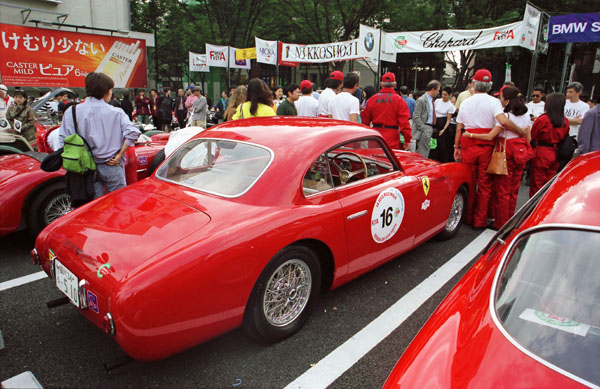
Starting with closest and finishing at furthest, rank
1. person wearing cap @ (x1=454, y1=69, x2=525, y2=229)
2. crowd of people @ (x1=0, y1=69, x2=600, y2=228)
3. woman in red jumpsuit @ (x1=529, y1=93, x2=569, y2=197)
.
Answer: person wearing cap @ (x1=454, y1=69, x2=525, y2=229) → crowd of people @ (x1=0, y1=69, x2=600, y2=228) → woman in red jumpsuit @ (x1=529, y1=93, x2=569, y2=197)

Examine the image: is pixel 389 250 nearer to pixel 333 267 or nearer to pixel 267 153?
pixel 333 267

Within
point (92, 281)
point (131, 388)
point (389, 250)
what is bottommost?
point (131, 388)

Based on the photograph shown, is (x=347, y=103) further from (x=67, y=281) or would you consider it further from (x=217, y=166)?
(x=67, y=281)

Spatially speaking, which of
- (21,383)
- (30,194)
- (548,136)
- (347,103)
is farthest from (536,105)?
(21,383)

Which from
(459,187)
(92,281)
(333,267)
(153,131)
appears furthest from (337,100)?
(92,281)

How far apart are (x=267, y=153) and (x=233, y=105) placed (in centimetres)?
378

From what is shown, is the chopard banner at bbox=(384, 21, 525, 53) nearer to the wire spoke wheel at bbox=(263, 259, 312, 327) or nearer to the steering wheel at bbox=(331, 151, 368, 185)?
the steering wheel at bbox=(331, 151, 368, 185)

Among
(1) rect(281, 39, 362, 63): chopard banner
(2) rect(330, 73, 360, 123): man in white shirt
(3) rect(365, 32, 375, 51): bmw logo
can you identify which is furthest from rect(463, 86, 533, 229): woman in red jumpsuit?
(1) rect(281, 39, 362, 63): chopard banner

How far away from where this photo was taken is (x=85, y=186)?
3857mm

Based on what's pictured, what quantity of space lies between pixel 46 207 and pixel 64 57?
46.6 ft

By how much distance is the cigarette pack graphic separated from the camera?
668 inches

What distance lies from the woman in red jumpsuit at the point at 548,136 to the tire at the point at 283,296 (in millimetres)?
4530

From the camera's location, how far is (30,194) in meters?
4.23

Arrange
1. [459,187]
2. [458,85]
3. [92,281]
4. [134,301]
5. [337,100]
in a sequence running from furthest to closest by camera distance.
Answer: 1. [458,85]
2. [337,100]
3. [459,187]
4. [92,281]
5. [134,301]
